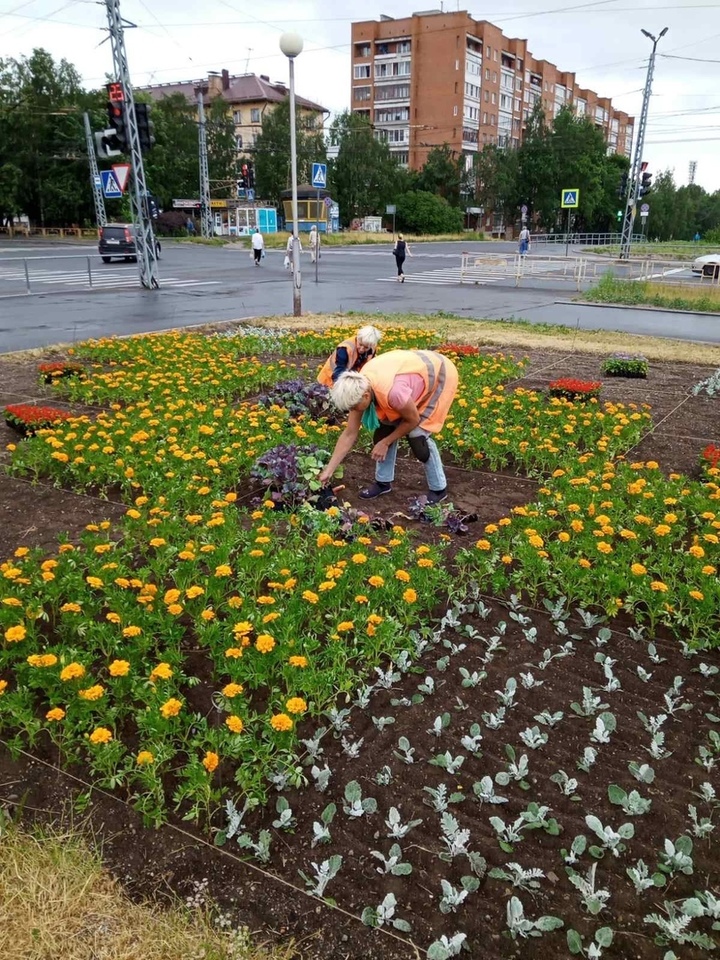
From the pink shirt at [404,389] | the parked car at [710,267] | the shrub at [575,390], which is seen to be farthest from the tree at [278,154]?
the pink shirt at [404,389]

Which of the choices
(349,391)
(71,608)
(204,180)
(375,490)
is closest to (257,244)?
(204,180)

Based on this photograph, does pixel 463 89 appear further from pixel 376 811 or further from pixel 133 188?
pixel 376 811

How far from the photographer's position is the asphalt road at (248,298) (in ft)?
52.3

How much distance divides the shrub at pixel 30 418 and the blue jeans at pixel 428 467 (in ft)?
10.1

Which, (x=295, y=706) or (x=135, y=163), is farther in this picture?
(x=135, y=163)

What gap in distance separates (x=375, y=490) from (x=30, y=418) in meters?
3.50

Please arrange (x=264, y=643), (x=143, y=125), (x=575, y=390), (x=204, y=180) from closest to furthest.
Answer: (x=264, y=643) → (x=575, y=390) → (x=143, y=125) → (x=204, y=180)

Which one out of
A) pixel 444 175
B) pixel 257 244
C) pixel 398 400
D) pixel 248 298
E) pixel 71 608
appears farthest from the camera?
pixel 444 175

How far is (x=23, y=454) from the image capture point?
6.17 meters

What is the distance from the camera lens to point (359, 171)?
76125 mm

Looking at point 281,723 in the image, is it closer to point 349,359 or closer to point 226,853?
point 226,853

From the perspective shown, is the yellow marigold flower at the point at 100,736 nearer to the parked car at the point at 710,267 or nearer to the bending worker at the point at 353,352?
the bending worker at the point at 353,352

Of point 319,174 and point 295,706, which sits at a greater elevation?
point 319,174

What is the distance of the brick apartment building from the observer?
87438 millimetres
